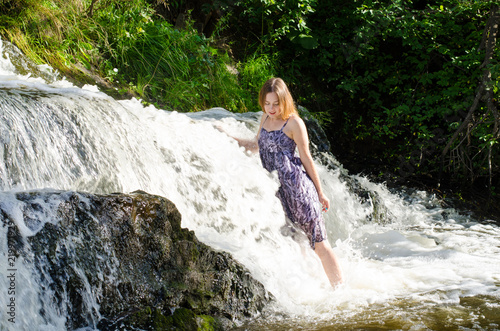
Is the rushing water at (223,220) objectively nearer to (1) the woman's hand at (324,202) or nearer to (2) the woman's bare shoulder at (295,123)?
(1) the woman's hand at (324,202)

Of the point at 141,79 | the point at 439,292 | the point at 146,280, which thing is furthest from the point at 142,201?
the point at 141,79

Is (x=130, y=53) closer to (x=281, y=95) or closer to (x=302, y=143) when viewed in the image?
(x=281, y=95)

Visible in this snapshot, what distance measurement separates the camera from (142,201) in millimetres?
2461

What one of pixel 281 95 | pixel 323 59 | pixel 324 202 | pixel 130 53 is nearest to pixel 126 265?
pixel 324 202

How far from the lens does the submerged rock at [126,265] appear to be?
7.02 ft

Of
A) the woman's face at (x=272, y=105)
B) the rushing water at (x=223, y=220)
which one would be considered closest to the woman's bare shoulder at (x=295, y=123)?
the woman's face at (x=272, y=105)

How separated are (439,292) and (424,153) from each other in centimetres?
486

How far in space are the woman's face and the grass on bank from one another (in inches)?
121

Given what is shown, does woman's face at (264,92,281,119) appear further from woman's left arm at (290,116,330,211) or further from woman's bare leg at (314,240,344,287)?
woman's bare leg at (314,240,344,287)

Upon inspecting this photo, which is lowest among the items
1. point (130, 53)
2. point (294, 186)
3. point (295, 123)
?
point (130, 53)

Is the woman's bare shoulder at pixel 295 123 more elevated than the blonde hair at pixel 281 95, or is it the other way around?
the blonde hair at pixel 281 95

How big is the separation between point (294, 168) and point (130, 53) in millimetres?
3985

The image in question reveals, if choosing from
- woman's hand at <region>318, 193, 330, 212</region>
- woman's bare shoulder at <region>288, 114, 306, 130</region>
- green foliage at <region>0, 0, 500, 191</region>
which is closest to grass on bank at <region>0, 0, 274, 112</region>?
green foliage at <region>0, 0, 500, 191</region>

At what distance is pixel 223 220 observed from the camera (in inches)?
143
